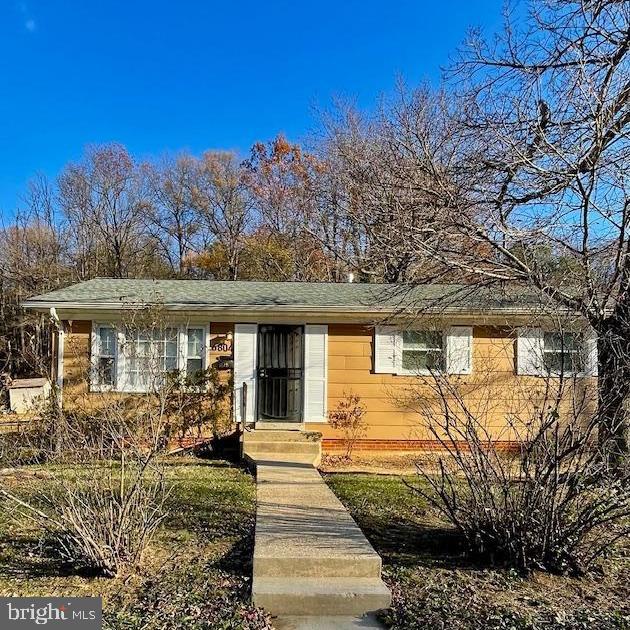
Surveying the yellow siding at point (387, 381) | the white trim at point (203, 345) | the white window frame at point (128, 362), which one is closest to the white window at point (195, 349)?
the white trim at point (203, 345)

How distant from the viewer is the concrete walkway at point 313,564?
3.71m

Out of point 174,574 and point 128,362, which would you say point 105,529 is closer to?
point 174,574

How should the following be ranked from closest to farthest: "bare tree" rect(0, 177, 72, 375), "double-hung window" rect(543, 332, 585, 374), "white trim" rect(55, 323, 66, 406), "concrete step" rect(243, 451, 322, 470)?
"double-hung window" rect(543, 332, 585, 374) → "concrete step" rect(243, 451, 322, 470) → "white trim" rect(55, 323, 66, 406) → "bare tree" rect(0, 177, 72, 375)

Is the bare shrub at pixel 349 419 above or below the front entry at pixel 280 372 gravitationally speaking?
below

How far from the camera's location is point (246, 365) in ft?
34.0

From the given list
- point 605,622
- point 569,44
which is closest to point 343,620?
point 605,622

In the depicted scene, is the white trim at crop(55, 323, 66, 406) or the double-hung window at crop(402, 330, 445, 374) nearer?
the white trim at crop(55, 323, 66, 406)

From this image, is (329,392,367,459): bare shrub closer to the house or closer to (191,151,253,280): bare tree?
the house

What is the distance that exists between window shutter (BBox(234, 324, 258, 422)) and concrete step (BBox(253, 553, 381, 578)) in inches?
247

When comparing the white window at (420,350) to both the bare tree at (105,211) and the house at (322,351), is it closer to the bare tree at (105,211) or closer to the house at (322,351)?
the house at (322,351)

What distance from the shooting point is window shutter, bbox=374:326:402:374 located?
10.4 m

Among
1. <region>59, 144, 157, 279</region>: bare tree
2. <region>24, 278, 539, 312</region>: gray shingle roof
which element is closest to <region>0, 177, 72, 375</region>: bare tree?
<region>59, 144, 157, 279</region>: bare tree

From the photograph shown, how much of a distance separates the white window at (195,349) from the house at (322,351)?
19 millimetres

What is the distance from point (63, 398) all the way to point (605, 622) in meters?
9.01
